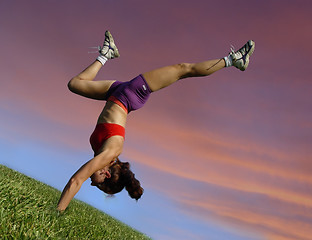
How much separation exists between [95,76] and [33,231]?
16.0 ft

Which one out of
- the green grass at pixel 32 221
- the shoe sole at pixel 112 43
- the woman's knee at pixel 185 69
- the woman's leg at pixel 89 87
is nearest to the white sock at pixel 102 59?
the shoe sole at pixel 112 43

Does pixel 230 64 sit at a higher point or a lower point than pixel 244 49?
lower

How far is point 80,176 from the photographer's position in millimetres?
5910

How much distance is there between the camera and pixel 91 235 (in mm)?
5281

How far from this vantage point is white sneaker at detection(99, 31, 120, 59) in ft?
27.8

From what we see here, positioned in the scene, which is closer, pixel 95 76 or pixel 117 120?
pixel 117 120

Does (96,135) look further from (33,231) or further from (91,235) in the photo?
(33,231)

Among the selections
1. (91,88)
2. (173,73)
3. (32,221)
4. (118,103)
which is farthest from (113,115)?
(32,221)

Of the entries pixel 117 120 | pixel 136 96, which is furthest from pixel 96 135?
pixel 136 96

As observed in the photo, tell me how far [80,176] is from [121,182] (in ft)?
5.06

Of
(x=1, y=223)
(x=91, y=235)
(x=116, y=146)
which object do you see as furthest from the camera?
(x=116, y=146)

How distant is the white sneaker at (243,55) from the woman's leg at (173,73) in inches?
48.9

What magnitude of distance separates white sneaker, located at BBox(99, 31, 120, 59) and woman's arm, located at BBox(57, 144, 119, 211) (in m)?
3.36

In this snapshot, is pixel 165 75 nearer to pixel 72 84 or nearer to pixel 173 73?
pixel 173 73
